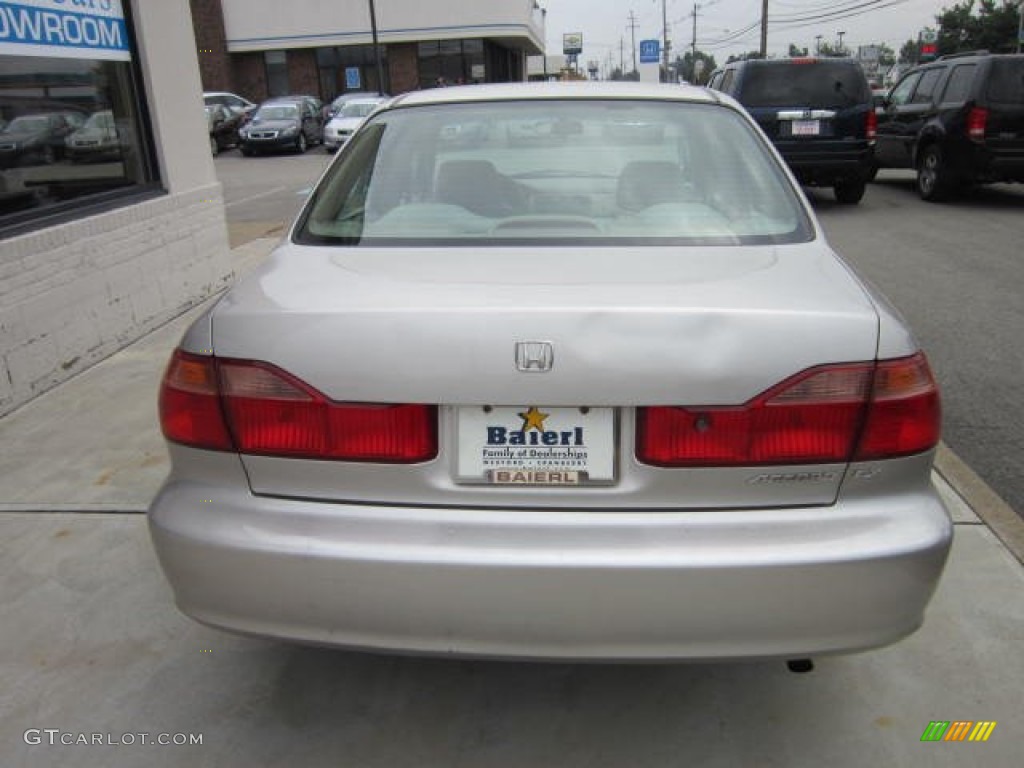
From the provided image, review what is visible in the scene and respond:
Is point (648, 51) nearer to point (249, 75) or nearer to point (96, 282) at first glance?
point (249, 75)

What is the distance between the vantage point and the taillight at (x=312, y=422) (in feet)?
6.39

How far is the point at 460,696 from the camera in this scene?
2.53 meters

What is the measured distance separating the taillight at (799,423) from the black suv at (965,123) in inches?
409

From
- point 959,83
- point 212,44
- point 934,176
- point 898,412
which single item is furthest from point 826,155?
point 212,44

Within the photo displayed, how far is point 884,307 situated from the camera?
209cm

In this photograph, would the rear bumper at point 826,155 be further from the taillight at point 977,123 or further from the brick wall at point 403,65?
the brick wall at point 403,65

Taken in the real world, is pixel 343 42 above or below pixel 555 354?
above

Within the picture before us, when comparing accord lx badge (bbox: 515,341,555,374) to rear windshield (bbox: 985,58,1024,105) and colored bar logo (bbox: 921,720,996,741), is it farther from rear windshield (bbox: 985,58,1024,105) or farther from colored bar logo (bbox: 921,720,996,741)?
rear windshield (bbox: 985,58,1024,105)

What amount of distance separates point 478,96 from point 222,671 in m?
2.06

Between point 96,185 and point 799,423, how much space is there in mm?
5503

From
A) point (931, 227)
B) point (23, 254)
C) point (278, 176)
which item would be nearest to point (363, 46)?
point (278, 176)

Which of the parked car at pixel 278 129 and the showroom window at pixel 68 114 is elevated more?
the showroom window at pixel 68 114

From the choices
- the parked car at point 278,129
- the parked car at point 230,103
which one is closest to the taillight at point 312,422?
the parked car at point 278,129

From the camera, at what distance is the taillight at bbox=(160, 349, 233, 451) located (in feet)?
6.74
